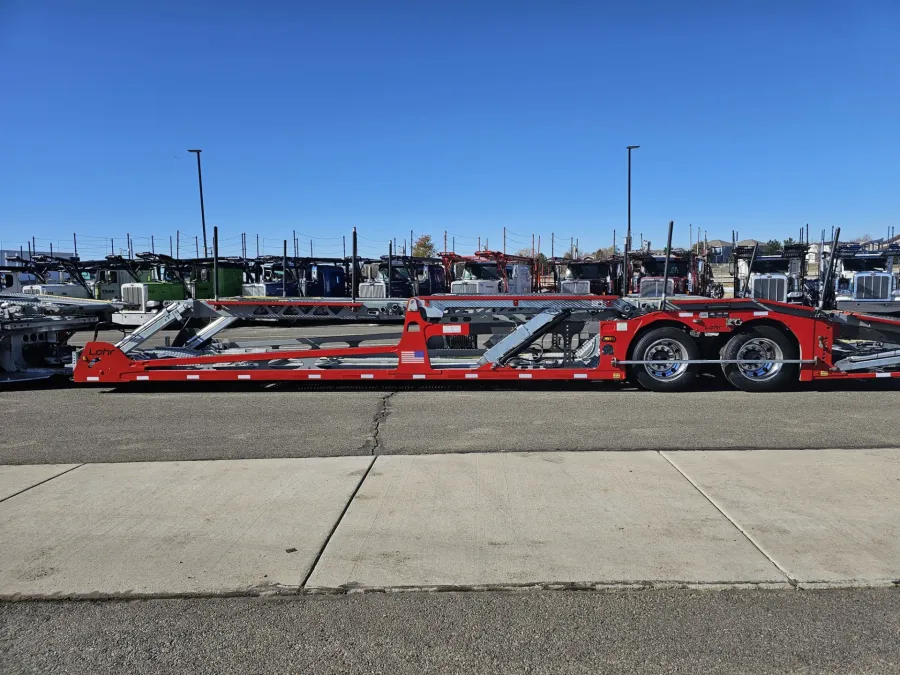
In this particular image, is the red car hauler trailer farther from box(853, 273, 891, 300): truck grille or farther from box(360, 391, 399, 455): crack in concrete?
box(853, 273, 891, 300): truck grille

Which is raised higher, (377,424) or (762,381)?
(762,381)

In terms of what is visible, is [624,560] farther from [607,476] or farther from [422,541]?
[607,476]

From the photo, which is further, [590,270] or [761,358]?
[590,270]

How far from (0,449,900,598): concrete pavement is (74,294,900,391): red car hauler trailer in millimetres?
3135

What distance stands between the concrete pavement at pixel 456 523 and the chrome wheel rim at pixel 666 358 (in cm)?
309

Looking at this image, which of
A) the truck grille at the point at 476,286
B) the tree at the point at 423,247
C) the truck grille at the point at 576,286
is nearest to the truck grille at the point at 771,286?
the truck grille at the point at 576,286

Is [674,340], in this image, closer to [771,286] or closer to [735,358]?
[735,358]

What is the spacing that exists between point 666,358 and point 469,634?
22.1ft

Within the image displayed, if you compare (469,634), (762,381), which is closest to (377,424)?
(469,634)

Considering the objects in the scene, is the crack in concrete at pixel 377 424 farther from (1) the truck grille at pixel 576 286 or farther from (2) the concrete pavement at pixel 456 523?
(1) the truck grille at pixel 576 286

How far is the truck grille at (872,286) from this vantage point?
2050 centimetres

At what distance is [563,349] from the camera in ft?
33.1

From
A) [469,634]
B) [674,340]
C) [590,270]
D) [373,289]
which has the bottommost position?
[469,634]

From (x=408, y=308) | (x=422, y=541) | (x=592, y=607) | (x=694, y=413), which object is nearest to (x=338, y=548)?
(x=422, y=541)
